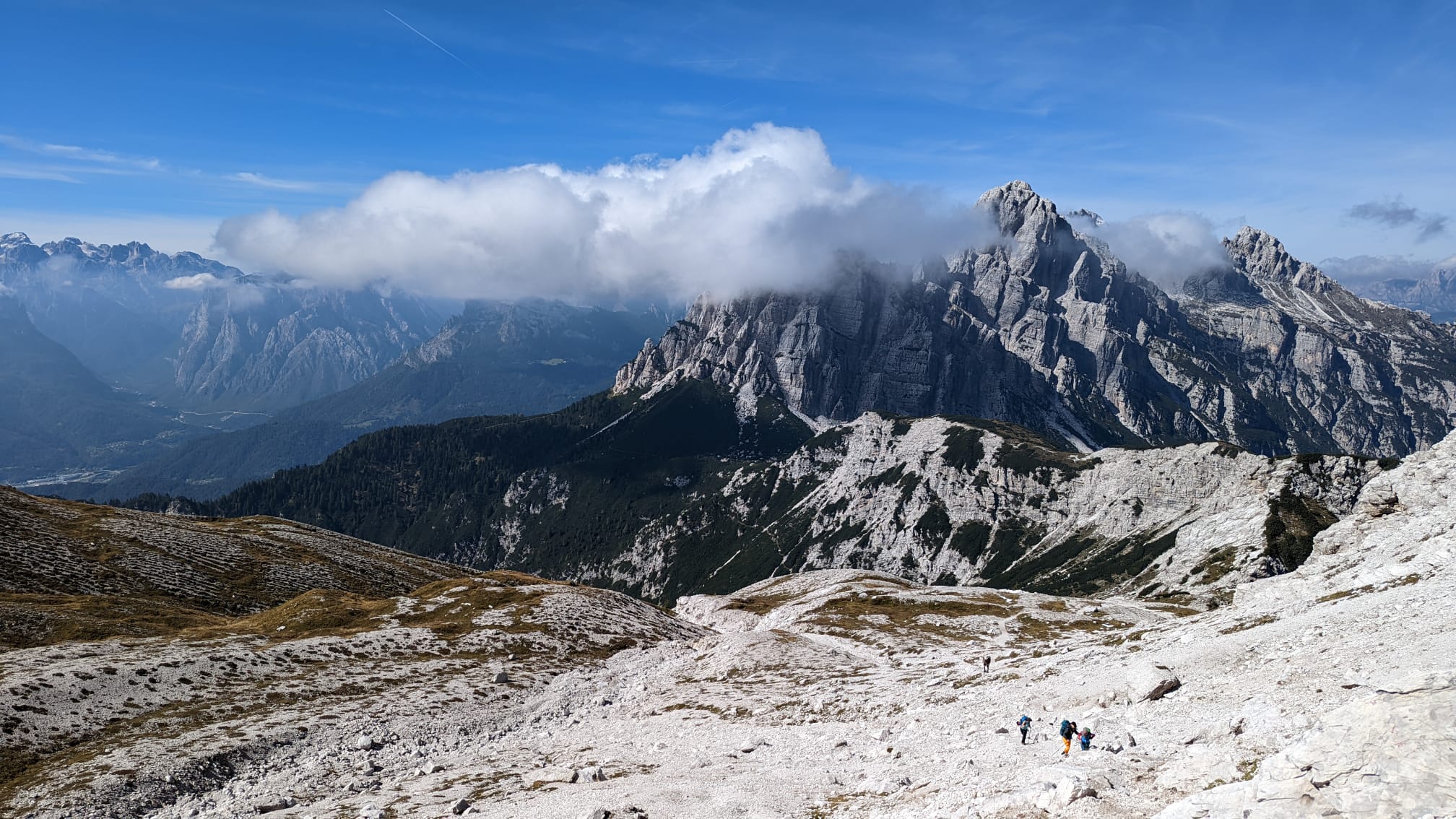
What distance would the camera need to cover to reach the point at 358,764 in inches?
2052

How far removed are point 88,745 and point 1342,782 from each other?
6934 cm

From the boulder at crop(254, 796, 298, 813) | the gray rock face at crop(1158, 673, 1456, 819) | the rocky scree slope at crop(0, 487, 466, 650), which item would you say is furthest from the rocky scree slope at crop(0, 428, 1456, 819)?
the rocky scree slope at crop(0, 487, 466, 650)

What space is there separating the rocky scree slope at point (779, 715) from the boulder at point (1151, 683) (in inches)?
5.8

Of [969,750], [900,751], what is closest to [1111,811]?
[969,750]

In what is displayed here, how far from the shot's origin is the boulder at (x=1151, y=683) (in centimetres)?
4059

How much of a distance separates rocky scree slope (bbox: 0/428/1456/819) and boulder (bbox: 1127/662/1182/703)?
5.8 inches

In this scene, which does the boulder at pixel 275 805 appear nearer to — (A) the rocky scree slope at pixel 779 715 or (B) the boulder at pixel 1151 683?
(A) the rocky scree slope at pixel 779 715

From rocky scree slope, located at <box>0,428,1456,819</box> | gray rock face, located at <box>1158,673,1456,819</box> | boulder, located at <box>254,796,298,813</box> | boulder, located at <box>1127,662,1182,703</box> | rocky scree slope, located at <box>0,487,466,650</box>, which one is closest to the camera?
gray rock face, located at <box>1158,673,1456,819</box>

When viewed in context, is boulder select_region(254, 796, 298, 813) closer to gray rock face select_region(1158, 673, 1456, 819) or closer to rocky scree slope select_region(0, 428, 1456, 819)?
rocky scree slope select_region(0, 428, 1456, 819)

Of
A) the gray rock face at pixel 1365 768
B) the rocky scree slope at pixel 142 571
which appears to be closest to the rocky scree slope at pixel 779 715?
the gray rock face at pixel 1365 768

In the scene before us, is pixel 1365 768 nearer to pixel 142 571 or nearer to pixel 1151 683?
pixel 1151 683

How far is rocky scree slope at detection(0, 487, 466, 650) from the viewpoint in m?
81.4

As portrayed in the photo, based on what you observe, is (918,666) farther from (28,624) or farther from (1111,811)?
(28,624)

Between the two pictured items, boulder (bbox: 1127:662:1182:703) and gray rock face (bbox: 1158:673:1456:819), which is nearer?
gray rock face (bbox: 1158:673:1456:819)
